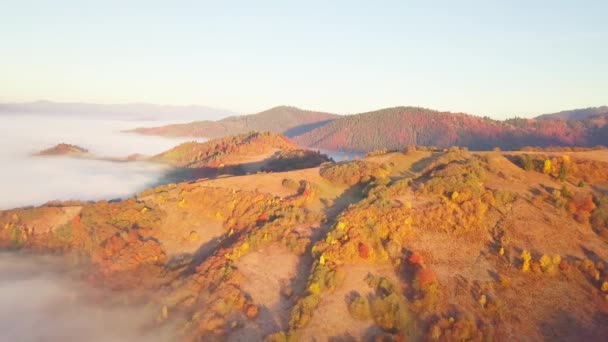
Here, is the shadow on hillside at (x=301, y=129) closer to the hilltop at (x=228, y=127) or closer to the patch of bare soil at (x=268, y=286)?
the hilltop at (x=228, y=127)

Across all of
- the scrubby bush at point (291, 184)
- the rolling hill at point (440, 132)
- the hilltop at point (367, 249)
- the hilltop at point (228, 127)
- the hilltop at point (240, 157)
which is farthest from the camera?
the hilltop at point (228, 127)

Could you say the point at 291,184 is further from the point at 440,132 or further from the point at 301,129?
the point at 301,129

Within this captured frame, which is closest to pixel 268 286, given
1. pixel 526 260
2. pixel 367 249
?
pixel 367 249

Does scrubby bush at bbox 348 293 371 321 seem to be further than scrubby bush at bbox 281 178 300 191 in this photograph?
No

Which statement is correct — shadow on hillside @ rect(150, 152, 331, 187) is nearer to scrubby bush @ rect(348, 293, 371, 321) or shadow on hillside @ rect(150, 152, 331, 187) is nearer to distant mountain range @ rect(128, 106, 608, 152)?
scrubby bush @ rect(348, 293, 371, 321)

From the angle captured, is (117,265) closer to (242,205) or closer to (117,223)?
(117,223)

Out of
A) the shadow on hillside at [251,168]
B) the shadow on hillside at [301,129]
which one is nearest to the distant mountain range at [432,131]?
the shadow on hillside at [301,129]

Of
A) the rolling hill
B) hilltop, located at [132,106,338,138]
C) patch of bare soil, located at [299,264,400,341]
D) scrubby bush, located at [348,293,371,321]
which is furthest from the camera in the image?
hilltop, located at [132,106,338,138]

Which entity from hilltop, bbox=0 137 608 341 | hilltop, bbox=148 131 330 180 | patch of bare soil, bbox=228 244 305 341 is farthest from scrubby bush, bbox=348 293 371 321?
hilltop, bbox=148 131 330 180
